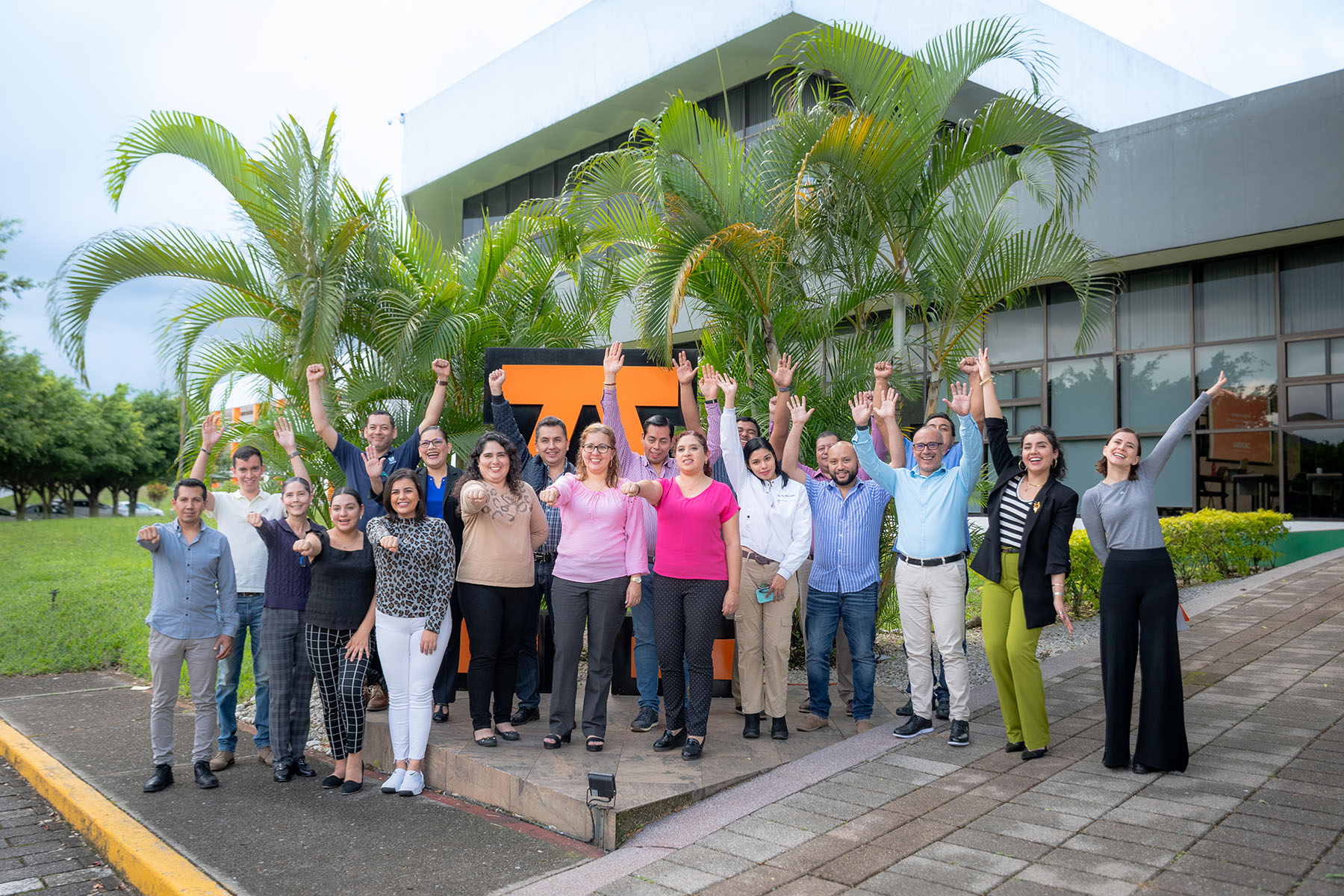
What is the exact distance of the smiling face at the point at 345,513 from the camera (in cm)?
518

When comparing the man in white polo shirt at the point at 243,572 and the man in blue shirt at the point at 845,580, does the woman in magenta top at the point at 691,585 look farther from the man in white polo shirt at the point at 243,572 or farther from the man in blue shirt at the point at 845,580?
the man in white polo shirt at the point at 243,572

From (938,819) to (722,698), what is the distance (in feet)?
8.72

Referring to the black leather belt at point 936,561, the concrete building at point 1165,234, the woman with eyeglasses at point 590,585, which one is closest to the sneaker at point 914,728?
the black leather belt at point 936,561

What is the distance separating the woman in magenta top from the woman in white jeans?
1227 mm

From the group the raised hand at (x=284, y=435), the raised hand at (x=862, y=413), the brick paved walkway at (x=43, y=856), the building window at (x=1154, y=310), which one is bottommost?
the brick paved walkway at (x=43, y=856)

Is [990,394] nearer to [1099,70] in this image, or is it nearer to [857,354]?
[857,354]

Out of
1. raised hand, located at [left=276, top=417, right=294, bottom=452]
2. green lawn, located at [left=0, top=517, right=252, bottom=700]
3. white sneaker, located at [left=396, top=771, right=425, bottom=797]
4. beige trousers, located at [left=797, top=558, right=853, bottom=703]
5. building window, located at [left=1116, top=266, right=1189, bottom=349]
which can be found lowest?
green lawn, located at [left=0, top=517, right=252, bottom=700]

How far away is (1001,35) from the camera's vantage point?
7215mm

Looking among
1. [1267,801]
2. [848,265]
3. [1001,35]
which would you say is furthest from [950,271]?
[1267,801]

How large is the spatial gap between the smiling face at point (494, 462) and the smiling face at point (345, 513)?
741mm

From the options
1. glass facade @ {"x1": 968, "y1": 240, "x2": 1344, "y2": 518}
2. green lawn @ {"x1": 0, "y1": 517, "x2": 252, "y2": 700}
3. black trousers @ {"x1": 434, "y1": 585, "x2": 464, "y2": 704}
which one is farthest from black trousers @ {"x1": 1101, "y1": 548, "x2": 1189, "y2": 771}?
glass facade @ {"x1": 968, "y1": 240, "x2": 1344, "y2": 518}

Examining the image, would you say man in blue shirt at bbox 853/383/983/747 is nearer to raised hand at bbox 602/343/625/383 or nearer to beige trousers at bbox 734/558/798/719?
beige trousers at bbox 734/558/798/719

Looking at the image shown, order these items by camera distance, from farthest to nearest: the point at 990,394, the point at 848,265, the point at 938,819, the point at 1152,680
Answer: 1. the point at 848,265
2. the point at 990,394
3. the point at 1152,680
4. the point at 938,819

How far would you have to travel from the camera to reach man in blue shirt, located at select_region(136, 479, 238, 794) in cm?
527
